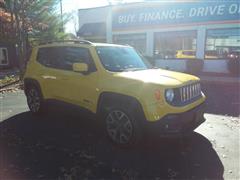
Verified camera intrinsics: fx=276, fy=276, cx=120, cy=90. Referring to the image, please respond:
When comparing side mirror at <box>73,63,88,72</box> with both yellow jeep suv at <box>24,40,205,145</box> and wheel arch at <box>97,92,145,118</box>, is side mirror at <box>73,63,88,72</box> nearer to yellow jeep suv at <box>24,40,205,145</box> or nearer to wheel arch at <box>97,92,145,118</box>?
yellow jeep suv at <box>24,40,205,145</box>

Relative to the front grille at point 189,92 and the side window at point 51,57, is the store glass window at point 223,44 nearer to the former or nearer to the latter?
the front grille at point 189,92

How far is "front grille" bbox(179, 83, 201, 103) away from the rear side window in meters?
1.71

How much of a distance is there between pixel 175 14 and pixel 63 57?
13440mm

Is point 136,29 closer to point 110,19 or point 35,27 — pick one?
point 110,19

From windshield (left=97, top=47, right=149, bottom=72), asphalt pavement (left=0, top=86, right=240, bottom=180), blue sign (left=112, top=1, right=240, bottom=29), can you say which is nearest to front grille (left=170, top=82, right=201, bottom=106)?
asphalt pavement (left=0, top=86, right=240, bottom=180)

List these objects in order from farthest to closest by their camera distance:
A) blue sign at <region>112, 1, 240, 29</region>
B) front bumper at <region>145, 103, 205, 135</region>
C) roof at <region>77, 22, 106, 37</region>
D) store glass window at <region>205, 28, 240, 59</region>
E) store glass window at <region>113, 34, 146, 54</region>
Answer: roof at <region>77, 22, 106, 37</region> → store glass window at <region>113, 34, 146, 54</region> → blue sign at <region>112, 1, 240, 29</region> → store glass window at <region>205, 28, 240, 59</region> → front bumper at <region>145, 103, 205, 135</region>

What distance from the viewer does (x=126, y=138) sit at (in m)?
4.80

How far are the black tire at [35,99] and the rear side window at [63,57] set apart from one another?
75 centimetres

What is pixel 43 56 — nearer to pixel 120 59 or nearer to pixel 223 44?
pixel 120 59

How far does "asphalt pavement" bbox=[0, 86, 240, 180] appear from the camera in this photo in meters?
4.03

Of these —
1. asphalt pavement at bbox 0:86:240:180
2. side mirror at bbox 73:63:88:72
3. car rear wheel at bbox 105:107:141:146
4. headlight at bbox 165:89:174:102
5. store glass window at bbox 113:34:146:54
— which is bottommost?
asphalt pavement at bbox 0:86:240:180

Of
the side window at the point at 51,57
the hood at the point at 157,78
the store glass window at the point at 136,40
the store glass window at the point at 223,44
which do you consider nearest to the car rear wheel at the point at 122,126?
the hood at the point at 157,78

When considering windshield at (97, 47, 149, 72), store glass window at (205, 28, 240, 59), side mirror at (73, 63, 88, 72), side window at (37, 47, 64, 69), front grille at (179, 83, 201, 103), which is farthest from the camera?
store glass window at (205, 28, 240, 59)

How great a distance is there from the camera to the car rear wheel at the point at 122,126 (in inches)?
182
